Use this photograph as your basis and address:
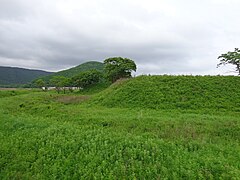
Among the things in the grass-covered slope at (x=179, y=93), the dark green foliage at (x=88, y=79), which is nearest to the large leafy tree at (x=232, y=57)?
the grass-covered slope at (x=179, y=93)

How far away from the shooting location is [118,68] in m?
48.0

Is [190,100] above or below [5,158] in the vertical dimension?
above

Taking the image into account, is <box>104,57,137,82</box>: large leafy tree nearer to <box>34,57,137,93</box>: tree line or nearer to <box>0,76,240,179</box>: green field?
<box>34,57,137,93</box>: tree line

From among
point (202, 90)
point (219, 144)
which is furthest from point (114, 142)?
point (202, 90)

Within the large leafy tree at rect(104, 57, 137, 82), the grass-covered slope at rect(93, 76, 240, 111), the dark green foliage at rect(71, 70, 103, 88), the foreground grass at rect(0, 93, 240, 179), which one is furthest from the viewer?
the dark green foliage at rect(71, 70, 103, 88)

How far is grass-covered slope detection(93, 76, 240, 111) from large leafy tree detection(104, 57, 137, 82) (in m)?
22.8

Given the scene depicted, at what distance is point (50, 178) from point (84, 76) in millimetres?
48463

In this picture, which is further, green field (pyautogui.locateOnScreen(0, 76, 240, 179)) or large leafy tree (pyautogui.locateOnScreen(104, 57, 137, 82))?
large leafy tree (pyautogui.locateOnScreen(104, 57, 137, 82))

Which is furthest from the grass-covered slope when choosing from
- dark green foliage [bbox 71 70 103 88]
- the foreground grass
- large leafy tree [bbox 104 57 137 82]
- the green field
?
dark green foliage [bbox 71 70 103 88]

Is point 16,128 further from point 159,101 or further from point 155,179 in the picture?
point 159,101

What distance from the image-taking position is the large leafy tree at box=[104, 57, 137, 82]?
47.9 meters

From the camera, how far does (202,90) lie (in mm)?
20422

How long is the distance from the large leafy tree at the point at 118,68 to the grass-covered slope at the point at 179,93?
2280 centimetres

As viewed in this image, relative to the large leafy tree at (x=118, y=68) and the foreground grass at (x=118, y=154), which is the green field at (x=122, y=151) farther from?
the large leafy tree at (x=118, y=68)
